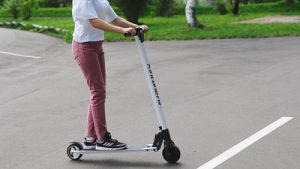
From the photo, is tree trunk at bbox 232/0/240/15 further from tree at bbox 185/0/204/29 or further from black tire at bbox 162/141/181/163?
black tire at bbox 162/141/181/163

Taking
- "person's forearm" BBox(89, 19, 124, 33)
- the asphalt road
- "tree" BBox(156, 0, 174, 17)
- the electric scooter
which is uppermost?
"person's forearm" BBox(89, 19, 124, 33)

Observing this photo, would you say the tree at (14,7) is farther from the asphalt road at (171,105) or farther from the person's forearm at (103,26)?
the person's forearm at (103,26)

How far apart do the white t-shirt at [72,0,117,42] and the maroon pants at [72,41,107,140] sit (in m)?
0.07

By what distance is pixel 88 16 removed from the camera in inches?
254

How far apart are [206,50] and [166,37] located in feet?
12.9

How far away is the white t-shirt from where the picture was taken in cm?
649

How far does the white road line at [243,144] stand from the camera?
660 centimetres

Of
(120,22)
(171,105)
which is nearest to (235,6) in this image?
(171,105)

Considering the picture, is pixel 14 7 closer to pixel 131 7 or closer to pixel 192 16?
pixel 131 7

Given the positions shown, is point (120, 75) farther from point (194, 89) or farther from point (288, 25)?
point (288, 25)

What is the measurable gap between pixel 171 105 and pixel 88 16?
→ 3717 mm

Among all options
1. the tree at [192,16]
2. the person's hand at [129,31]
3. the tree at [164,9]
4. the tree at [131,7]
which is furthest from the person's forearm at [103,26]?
the tree at [164,9]

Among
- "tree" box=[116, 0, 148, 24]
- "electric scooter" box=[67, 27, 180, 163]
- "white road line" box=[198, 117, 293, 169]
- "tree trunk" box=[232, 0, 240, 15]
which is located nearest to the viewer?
"electric scooter" box=[67, 27, 180, 163]

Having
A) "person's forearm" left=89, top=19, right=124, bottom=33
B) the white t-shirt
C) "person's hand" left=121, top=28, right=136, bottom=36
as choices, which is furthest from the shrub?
"person's hand" left=121, top=28, right=136, bottom=36
